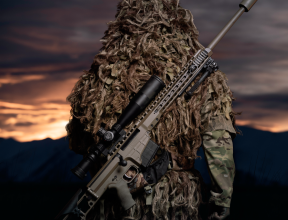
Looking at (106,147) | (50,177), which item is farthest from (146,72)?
(50,177)

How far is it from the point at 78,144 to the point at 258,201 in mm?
3434

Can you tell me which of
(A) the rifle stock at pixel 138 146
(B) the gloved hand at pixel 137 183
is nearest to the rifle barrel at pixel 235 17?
(A) the rifle stock at pixel 138 146

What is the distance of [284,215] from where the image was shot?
4.20 m

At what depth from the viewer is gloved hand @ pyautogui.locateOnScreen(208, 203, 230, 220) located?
2.06 metres

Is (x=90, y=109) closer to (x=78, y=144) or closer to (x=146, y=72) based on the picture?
(x=146, y=72)

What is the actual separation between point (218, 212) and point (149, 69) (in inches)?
50.5

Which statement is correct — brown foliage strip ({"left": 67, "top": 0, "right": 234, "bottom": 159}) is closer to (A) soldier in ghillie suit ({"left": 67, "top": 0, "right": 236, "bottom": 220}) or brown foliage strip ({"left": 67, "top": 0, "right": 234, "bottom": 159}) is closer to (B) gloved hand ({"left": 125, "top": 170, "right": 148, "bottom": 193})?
(A) soldier in ghillie suit ({"left": 67, "top": 0, "right": 236, "bottom": 220})

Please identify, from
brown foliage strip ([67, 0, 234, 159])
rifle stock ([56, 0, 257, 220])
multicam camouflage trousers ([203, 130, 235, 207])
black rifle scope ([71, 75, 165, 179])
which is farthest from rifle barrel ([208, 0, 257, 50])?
multicam camouflage trousers ([203, 130, 235, 207])

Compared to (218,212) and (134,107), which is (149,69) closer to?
(134,107)

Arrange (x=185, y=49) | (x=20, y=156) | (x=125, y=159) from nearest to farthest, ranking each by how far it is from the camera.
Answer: (x=125, y=159) → (x=185, y=49) → (x=20, y=156)

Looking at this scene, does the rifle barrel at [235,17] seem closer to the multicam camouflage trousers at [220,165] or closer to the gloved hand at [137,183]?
the multicam camouflage trousers at [220,165]

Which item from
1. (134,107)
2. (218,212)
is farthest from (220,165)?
(134,107)

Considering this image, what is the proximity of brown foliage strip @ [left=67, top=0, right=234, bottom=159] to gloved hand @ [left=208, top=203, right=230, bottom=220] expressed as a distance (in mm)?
441

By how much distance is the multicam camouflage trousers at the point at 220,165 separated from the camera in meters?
2.06
